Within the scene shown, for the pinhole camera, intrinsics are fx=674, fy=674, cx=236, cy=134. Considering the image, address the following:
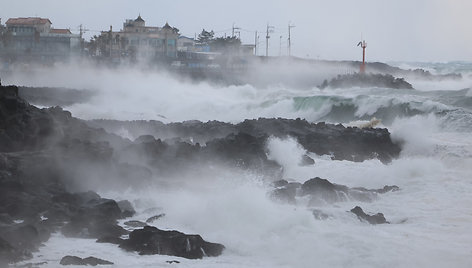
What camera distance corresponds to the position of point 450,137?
2155 centimetres

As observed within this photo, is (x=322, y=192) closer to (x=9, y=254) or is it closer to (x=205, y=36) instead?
(x=9, y=254)

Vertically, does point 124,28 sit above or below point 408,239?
above

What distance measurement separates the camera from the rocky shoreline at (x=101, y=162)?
9.88m

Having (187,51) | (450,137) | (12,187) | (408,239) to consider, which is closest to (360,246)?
(408,239)

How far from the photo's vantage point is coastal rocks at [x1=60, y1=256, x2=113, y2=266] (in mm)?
8945

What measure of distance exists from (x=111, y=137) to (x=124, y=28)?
59.1m

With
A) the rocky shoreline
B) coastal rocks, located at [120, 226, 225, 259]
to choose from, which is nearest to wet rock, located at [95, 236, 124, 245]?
the rocky shoreline

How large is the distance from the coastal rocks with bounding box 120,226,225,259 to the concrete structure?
2257 inches

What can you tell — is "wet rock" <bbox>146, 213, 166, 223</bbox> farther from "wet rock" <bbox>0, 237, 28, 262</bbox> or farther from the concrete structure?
the concrete structure

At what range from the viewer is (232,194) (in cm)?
1230

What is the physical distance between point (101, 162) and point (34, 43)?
166ft

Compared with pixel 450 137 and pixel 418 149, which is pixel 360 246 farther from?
pixel 450 137

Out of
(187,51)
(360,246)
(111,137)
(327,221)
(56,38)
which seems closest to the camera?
(360,246)

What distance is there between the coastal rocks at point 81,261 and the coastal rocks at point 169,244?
27.4 inches
